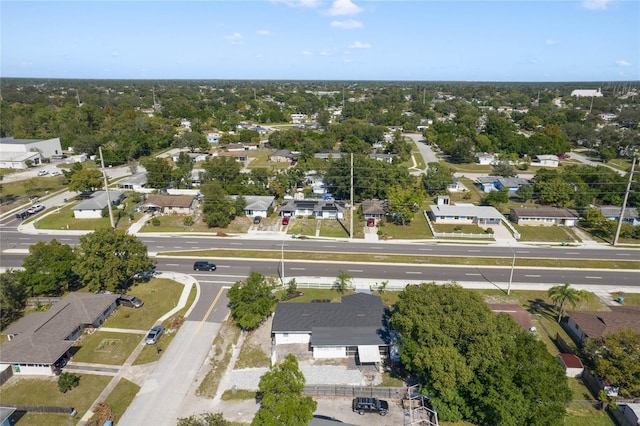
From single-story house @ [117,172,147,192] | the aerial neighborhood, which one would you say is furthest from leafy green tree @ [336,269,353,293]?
single-story house @ [117,172,147,192]

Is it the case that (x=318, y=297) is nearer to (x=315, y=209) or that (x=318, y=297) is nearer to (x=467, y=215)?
(x=315, y=209)

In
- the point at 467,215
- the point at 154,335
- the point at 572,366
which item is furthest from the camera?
the point at 467,215

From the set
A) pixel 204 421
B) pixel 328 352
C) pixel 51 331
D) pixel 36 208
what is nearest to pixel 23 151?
pixel 36 208

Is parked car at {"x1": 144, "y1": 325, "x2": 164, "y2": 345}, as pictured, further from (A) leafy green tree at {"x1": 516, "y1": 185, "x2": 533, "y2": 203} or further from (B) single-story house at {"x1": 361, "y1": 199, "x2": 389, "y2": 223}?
(A) leafy green tree at {"x1": 516, "y1": 185, "x2": 533, "y2": 203}

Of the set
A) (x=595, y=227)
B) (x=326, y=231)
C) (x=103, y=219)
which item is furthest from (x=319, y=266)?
(x=595, y=227)

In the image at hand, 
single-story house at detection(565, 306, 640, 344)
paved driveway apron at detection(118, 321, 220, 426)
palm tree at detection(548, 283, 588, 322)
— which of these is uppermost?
palm tree at detection(548, 283, 588, 322)

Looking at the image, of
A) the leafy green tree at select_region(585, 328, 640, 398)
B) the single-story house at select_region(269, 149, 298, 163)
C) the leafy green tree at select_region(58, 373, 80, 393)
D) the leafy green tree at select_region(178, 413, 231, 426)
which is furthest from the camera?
the single-story house at select_region(269, 149, 298, 163)
